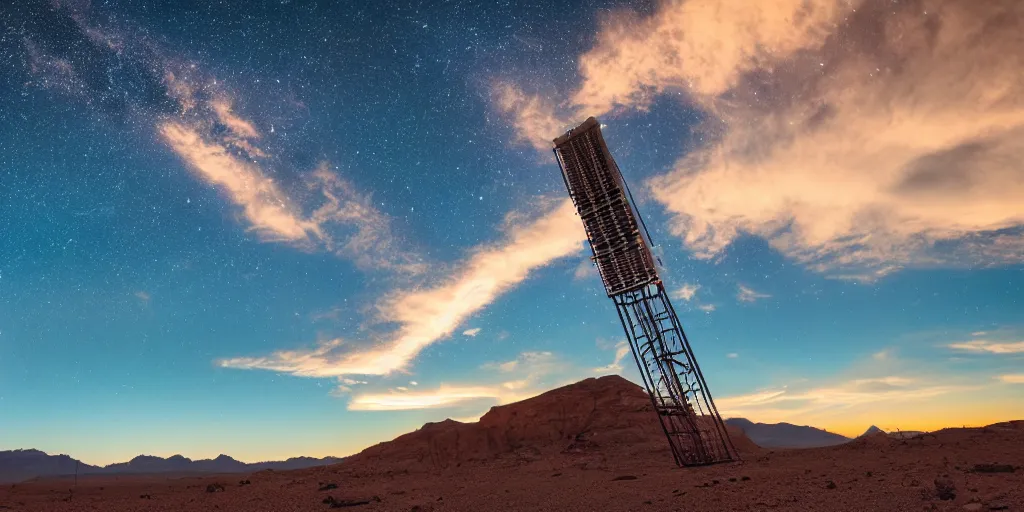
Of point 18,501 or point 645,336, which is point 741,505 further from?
point 18,501

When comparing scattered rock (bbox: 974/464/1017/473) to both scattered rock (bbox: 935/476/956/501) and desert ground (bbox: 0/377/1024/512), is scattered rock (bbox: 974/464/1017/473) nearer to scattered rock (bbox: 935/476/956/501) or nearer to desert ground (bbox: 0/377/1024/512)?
desert ground (bbox: 0/377/1024/512)

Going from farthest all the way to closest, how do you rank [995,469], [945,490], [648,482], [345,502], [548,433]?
[548,433], [648,482], [345,502], [995,469], [945,490]

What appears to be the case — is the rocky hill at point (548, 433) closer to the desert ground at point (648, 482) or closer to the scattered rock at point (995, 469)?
the desert ground at point (648, 482)

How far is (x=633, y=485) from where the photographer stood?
68.5ft

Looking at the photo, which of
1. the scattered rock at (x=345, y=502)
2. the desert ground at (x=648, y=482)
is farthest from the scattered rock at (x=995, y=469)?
the scattered rock at (x=345, y=502)

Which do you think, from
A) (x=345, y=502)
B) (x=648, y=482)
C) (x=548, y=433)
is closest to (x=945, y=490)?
(x=648, y=482)

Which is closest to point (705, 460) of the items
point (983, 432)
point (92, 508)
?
point (983, 432)

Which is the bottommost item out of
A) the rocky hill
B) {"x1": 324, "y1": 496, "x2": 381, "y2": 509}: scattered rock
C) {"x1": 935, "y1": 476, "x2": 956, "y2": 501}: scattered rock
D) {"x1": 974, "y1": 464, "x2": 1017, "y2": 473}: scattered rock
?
{"x1": 935, "y1": 476, "x2": 956, "y2": 501}: scattered rock

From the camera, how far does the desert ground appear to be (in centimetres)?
1405

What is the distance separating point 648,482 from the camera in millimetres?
21625

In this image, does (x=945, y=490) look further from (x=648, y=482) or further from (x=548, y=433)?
(x=548, y=433)

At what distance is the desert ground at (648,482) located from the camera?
14055 mm

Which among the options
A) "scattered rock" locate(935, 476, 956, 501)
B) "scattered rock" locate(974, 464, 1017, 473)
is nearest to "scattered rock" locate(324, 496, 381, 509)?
"scattered rock" locate(935, 476, 956, 501)

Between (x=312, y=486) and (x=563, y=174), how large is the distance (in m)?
24.7
